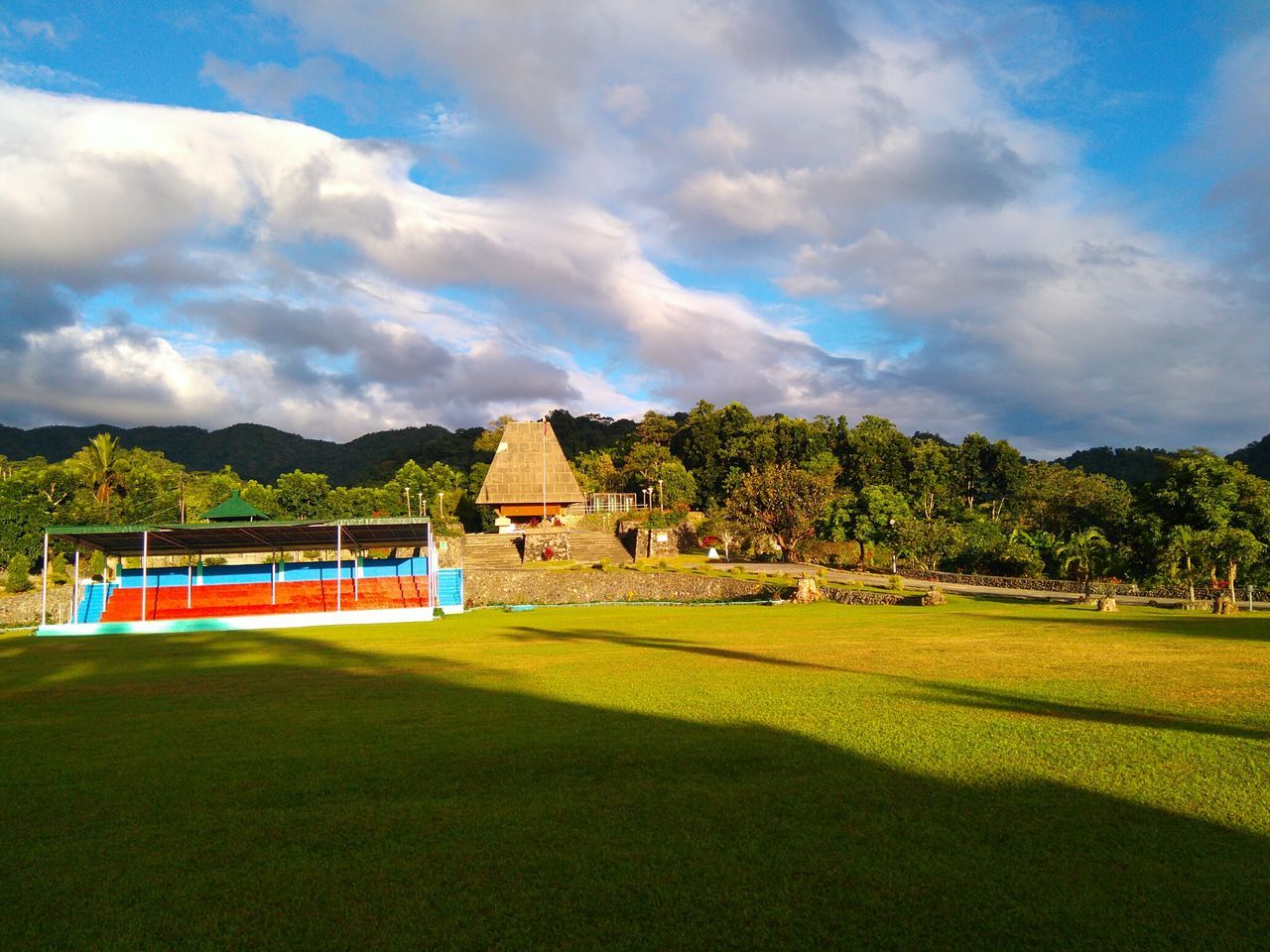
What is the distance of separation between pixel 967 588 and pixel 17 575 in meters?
38.4

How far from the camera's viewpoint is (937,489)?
146 feet

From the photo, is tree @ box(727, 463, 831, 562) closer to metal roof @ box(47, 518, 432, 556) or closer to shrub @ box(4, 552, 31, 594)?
metal roof @ box(47, 518, 432, 556)

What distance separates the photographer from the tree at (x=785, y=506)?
38.4 metres

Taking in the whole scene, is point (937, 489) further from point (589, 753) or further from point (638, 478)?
point (589, 753)

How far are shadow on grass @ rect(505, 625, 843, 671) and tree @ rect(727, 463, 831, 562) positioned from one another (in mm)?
22075

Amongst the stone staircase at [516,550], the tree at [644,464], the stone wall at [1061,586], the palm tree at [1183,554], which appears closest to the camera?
the palm tree at [1183,554]

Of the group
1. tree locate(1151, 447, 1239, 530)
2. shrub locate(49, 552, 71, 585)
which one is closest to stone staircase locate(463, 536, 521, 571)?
shrub locate(49, 552, 71, 585)

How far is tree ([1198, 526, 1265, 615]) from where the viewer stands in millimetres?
20453

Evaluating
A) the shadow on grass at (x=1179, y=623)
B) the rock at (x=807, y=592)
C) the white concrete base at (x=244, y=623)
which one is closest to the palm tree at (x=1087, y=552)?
the rock at (x=807, y=592)

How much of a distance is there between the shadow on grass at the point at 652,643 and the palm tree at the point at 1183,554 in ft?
52.6

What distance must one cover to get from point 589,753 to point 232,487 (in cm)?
4565

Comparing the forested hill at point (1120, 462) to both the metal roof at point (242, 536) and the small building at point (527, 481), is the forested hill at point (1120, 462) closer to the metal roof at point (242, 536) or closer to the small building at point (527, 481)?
the small building at point (527, 481)

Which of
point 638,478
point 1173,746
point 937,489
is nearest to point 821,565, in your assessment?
point 937,489

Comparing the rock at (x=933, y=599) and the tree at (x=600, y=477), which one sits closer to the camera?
the rock at (x=933, y=599)
